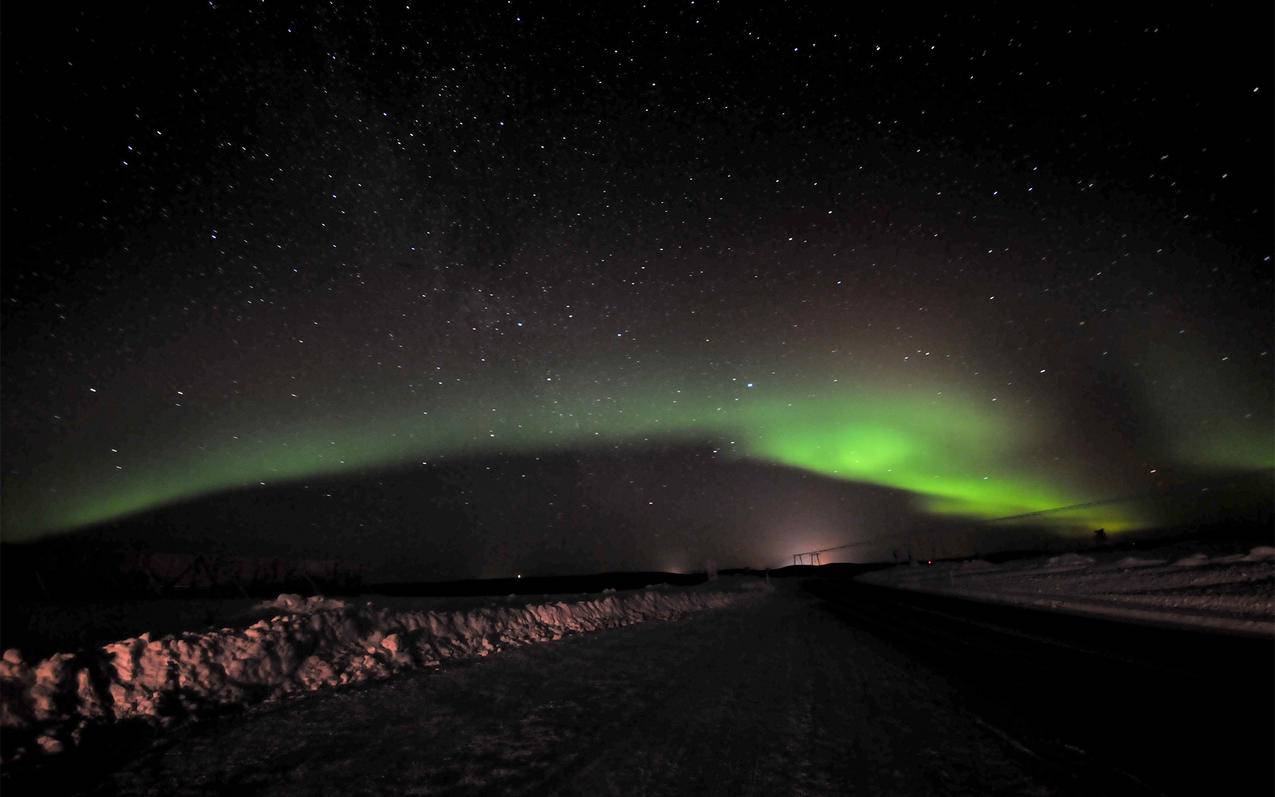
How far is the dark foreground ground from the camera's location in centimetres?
340

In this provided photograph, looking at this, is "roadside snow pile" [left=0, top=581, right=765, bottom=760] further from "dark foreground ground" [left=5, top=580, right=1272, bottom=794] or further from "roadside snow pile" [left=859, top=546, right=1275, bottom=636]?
"roadside snow pile" [left=859, top=546, right=1275, bottom=636]

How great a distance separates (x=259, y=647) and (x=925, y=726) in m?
7.54

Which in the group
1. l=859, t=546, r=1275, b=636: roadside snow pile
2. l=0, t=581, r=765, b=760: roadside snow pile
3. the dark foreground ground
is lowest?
l=859, t=546, r=1275, b=636: roadside snow pile

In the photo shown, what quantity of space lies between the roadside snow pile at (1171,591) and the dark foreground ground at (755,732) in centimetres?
318

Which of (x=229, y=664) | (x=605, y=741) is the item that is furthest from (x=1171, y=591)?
(x=229, y=664)

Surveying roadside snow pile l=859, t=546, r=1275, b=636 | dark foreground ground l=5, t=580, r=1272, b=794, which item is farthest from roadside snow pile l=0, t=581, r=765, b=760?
roadside snow pile l=859, t=546, r=1275, b=636

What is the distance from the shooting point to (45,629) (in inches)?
332

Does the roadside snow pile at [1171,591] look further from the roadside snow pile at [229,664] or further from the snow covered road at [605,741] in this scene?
the roadside snow pile at [229,664]

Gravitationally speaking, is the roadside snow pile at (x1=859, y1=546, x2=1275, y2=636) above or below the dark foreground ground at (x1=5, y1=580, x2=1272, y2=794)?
below

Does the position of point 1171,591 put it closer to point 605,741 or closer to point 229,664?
point 605,741

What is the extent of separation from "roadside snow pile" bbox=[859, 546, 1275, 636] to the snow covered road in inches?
302

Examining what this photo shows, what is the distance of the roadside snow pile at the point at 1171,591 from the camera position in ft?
31.6

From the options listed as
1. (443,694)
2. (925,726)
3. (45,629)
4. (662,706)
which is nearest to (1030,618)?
(925,726)

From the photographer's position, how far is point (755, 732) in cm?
433
